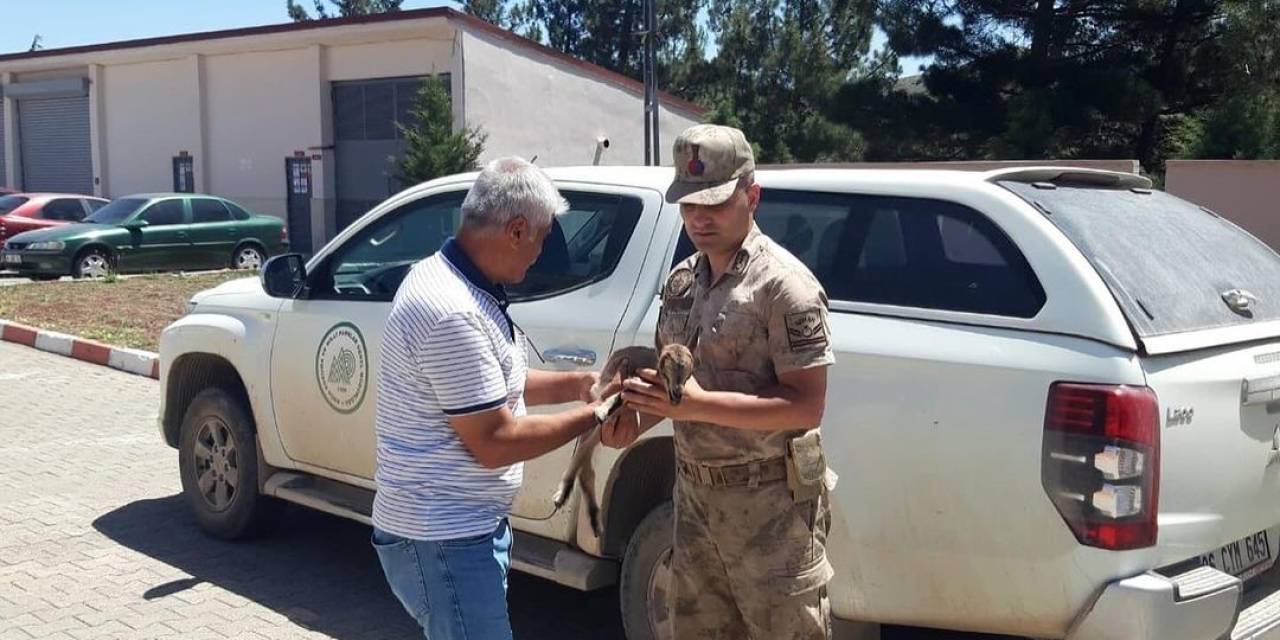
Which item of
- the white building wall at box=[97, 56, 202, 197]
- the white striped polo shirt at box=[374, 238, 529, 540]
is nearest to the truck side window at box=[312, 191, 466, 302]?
the white striped polo shirt at box=[374, 238, 529, 540]

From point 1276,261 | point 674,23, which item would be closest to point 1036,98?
point 1276,261

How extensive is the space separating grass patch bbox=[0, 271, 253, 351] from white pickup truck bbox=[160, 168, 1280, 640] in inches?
328

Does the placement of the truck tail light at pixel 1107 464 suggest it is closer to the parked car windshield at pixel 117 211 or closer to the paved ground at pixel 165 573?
the paved ground at pixel 165 573

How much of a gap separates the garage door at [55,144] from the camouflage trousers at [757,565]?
3340cm

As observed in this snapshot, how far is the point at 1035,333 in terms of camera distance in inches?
133

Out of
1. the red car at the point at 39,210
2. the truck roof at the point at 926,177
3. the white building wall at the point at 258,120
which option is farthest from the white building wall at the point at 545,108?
the truck roof at the point at 926,177

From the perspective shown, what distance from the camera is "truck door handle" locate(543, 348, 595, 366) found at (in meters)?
4.34

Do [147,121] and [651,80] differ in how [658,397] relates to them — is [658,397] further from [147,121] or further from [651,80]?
[147,121]

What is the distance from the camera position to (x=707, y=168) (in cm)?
296

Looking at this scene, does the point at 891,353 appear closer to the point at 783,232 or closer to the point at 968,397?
the point at 968,397

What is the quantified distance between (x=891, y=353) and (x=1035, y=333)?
409 mm

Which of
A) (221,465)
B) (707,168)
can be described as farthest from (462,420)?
(221,465)

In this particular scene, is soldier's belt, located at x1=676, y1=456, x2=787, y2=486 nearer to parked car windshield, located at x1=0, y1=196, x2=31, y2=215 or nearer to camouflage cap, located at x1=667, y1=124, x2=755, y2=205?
camouflage cap, located at x1=667, y1=124, x2=755, y2=205

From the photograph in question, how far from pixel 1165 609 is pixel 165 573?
13.9 ft
